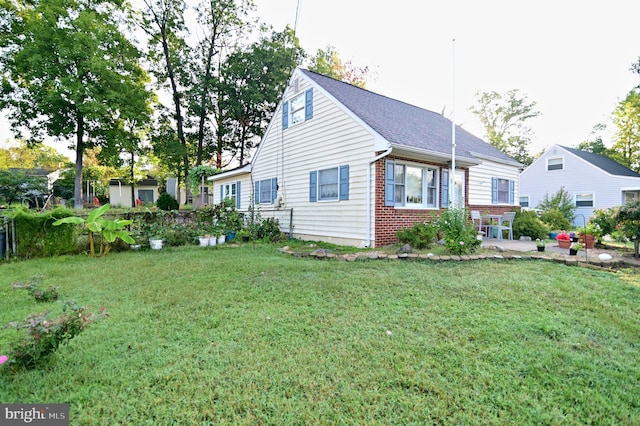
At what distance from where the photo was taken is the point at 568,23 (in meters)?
8.48

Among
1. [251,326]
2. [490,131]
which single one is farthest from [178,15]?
[490,131]

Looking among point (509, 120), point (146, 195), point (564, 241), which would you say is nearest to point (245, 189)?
point (564, 241)

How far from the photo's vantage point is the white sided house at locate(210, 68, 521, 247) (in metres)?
8.34

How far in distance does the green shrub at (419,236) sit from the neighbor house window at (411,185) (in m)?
0.95

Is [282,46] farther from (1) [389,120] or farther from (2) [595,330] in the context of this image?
(2) [595,330]

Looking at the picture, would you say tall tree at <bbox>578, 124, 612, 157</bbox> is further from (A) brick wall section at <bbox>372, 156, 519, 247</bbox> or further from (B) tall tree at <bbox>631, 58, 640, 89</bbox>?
(A) brick wall section at <bbox>372, 156, 519, 247</bbox>

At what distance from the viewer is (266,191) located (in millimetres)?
13070

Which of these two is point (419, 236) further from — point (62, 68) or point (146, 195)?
point (146, 195)

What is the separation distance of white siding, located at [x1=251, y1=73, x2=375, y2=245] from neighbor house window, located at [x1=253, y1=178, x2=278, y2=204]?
0.22 meters

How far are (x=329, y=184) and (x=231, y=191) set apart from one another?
26.2 ft

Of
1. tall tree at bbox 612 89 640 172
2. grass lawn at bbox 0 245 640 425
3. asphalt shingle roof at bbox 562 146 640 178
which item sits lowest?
grass lawn at bbox 0 245 640 425

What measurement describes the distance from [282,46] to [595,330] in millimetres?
25039

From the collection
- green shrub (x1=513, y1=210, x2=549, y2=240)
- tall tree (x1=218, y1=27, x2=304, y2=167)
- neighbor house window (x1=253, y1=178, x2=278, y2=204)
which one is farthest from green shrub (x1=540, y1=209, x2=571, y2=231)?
tall tree (x1=218, y1=27, x2=304, y2=167)

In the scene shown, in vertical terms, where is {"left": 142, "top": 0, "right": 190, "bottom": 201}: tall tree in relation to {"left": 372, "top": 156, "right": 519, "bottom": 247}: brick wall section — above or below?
above
